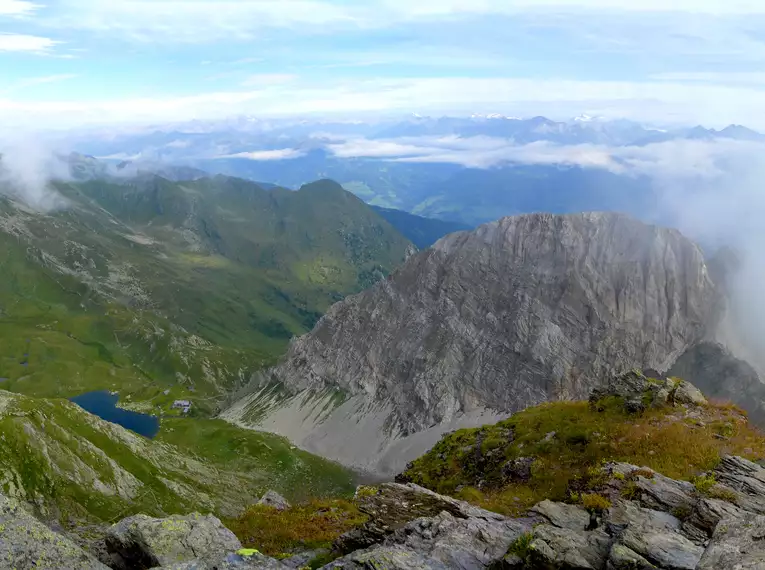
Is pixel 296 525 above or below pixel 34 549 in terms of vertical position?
below

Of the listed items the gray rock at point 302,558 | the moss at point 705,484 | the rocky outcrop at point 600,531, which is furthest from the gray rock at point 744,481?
the gray rock at point 302,558

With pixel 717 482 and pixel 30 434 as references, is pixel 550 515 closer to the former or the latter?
pixel 717 482

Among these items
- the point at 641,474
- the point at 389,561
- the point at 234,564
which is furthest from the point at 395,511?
the point at 641,474

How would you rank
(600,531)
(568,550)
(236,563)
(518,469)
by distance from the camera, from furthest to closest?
(518,469)
(236,563)
(600,531)
(568,550)

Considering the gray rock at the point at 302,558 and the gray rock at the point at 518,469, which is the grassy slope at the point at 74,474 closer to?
the gray rock at the point at 518,469

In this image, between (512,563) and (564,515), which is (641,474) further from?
(512,563)
